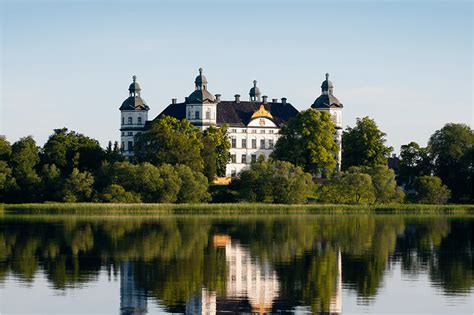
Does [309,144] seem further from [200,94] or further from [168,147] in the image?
[200,94]

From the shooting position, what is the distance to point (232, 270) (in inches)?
1393

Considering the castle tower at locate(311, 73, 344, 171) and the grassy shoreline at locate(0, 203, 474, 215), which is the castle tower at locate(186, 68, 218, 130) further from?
the grassy shoreline at locate(0, 203, 474, 215)

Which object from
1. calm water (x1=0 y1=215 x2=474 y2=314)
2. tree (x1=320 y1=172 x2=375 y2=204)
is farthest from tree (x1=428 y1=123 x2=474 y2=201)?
calm water (x1=0 y1=215 x2=474 y2=314)

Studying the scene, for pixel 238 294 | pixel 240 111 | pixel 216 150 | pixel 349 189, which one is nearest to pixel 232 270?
pixel 238 294

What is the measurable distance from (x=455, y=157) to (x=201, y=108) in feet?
82.4

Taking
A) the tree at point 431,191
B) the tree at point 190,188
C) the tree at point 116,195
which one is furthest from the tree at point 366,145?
the tree at point 116,195

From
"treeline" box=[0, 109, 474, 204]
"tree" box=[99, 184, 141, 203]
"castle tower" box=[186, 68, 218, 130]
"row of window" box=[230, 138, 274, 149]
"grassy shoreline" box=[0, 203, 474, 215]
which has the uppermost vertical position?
"castle tower" box=[186, 68, 218, 130]

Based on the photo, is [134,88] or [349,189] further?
[134,88]

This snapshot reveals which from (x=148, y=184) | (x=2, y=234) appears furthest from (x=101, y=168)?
(x=2, y=234)

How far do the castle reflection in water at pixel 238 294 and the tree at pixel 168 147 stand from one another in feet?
166

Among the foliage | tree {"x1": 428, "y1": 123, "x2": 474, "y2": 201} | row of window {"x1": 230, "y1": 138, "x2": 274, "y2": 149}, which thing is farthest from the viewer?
row of window {"x1": 230, "y1": 138, "x2": 274, "y2": 149}

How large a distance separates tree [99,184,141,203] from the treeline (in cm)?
7

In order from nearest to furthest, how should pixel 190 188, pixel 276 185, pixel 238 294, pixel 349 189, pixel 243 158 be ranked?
pixel 238 294
pixel 190 188
pixel 276 185
pixel 349 189
pixel 243 158

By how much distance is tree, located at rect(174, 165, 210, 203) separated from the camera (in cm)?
8062
